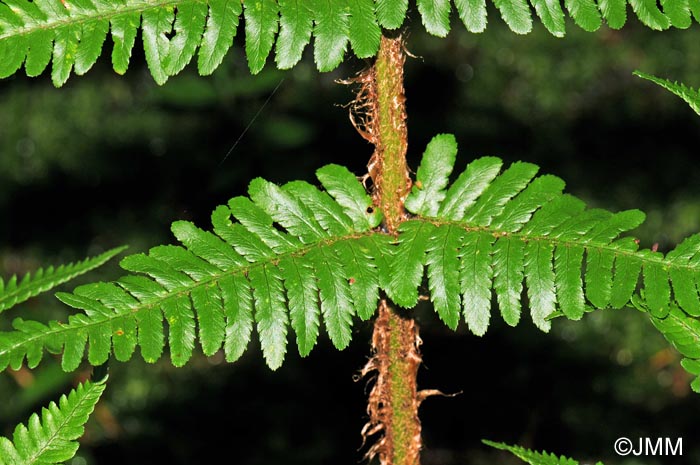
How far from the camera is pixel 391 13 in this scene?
1.74 metres

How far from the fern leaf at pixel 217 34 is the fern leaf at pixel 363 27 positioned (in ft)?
0.69

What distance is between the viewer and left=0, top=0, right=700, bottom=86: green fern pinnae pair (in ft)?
5.59

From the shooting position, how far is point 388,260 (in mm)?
1795

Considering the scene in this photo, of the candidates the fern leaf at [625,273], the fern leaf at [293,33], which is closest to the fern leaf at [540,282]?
the fern leaf at [625,273]

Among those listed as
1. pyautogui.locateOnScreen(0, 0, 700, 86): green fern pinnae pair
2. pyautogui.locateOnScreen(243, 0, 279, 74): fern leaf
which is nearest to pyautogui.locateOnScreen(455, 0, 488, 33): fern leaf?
pyautogui.locateOnScreen(0, 0, 700, 86): green fern pinnae pair

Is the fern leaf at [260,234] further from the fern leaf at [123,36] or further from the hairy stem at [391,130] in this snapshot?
the fern leaf at [123,36]

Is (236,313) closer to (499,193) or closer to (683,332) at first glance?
(499,193)

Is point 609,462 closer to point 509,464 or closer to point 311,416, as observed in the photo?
point 509,464

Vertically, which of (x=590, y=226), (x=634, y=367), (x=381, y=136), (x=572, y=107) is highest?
(x=572, y=107)

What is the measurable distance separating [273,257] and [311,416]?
7.00 ft

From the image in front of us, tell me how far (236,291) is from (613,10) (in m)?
0.87

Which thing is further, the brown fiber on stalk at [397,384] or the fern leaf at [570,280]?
the brown fiber on stalk at [397,384]

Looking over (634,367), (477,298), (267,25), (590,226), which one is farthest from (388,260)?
(634,367)

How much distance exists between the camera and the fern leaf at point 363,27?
5.65 feet
